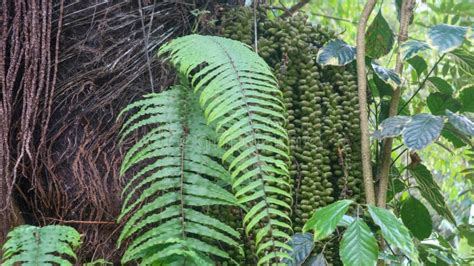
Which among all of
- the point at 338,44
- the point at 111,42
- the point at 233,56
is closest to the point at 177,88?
the point at 233,56

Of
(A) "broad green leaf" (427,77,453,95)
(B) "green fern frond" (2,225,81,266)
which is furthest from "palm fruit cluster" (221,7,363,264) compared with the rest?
(B) "green fern frond" (2,225,81,266)

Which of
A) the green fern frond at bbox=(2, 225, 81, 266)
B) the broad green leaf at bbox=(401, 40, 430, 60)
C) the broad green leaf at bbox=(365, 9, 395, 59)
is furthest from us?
the broad green leaf at bbox=(365, 9, 395, 59)

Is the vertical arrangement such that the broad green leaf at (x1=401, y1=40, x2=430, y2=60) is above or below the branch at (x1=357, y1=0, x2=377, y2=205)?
above

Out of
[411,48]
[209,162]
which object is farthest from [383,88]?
[209,162]

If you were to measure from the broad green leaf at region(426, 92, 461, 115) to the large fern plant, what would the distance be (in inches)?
25.5

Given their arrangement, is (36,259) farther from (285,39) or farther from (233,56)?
(285,39)

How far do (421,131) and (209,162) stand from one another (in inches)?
21.8

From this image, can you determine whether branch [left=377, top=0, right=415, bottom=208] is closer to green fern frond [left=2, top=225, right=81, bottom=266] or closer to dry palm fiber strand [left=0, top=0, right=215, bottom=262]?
dry palm fiber strand [left=0, top=0, right=215, bottom=262]

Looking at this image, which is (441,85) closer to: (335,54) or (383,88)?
(383,88)

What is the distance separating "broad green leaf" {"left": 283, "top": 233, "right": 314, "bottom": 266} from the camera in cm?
152

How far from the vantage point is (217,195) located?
1.43 metres

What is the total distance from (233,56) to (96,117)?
0.48 metres

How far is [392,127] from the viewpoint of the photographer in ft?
5.41

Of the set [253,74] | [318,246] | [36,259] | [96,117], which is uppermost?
[253,74]
